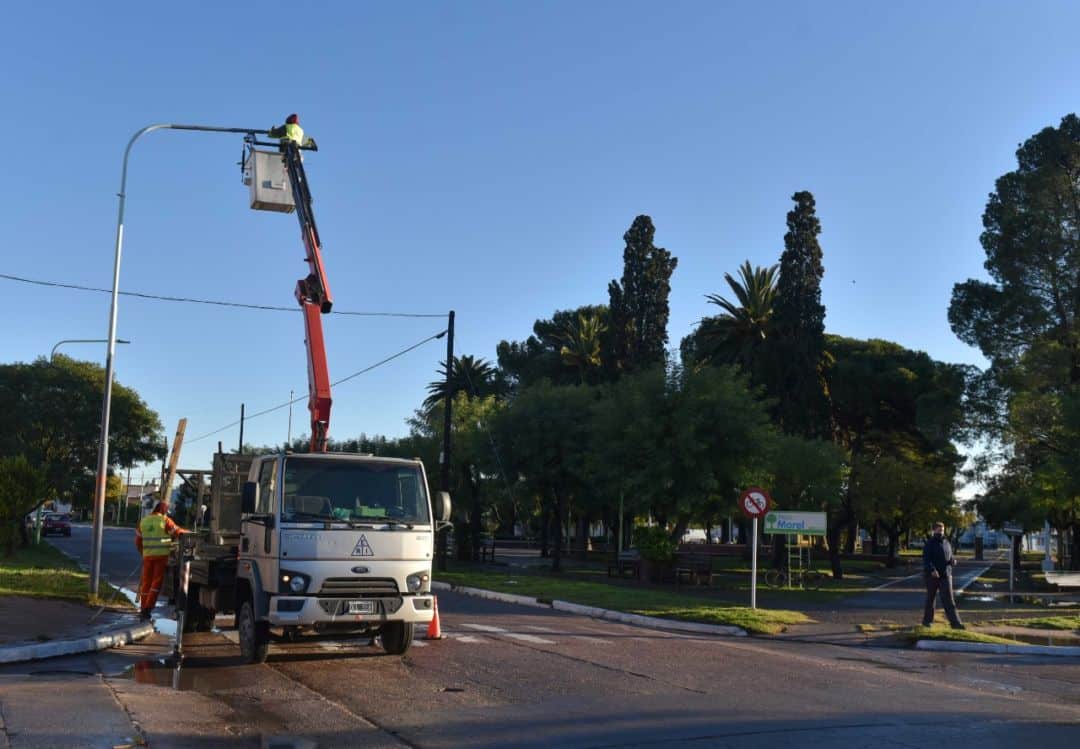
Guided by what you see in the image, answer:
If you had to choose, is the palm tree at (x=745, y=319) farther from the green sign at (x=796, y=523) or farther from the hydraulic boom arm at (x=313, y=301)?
the hydraulic boom arm at (x=313, y=301)

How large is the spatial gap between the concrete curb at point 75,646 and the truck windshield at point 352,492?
342 cm

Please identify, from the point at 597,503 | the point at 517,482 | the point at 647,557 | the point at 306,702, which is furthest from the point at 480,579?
the point at 306,702

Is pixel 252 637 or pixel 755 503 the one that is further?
pixel 755 503

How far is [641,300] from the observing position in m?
54.0

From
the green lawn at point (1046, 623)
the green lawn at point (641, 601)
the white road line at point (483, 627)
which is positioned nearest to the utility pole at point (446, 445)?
the green lawn at point (641, 601)

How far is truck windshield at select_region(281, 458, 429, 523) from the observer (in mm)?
11820

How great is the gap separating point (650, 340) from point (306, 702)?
44682 millimetres

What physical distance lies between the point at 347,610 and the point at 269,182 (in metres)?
7.85


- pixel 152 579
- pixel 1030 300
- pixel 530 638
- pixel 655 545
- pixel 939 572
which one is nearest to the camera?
pixel 530 638

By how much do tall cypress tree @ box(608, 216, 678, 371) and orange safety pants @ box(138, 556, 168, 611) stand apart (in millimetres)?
38147

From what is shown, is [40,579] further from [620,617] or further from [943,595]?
[943,595]

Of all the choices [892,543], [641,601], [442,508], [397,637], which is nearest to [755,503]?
[641,601]

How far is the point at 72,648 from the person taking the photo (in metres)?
12.5

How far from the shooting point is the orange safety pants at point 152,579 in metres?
16.3
